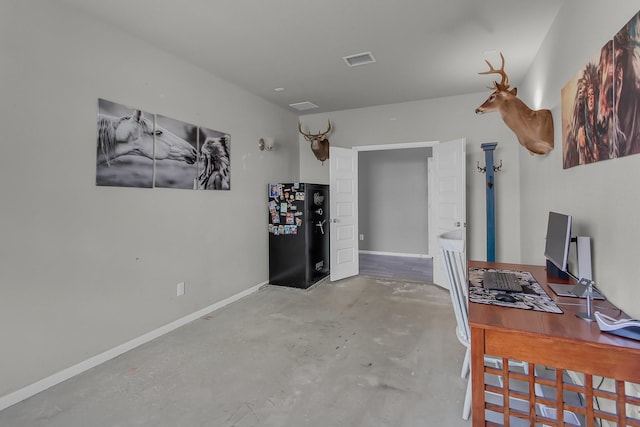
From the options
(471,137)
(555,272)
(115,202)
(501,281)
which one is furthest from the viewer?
(471,137)

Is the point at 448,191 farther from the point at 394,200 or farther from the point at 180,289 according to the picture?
the point at 180,289

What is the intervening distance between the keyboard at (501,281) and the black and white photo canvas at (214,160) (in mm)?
2883

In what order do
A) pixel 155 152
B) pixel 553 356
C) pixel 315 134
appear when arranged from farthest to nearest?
pixel 315 134 < pixel 155 152 < pixel 553 356

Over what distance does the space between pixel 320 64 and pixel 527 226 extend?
300 cm

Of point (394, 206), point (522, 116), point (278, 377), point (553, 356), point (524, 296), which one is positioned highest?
point (522, 116)

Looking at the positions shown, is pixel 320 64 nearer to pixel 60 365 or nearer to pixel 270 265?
pixel 270 265

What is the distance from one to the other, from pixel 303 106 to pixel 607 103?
3.93 m

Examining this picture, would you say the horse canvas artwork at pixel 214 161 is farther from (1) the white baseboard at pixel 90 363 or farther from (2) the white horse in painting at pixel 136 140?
(1) the white baseboard at pixel 90 363

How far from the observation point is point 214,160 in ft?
12.1

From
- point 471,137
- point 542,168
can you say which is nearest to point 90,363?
point 542,168

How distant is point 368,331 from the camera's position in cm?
304

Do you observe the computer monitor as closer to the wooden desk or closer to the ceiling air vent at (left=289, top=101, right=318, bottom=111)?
the wooden desk

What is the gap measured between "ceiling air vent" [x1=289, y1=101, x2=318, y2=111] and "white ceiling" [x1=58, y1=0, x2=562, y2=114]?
2.36 feet

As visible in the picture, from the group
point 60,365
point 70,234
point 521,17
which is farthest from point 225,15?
point 60,365
